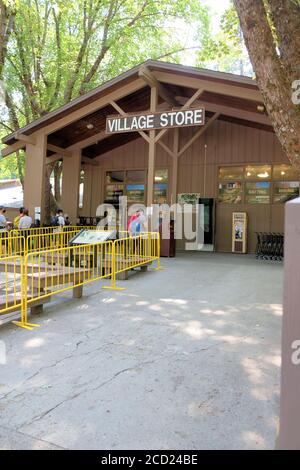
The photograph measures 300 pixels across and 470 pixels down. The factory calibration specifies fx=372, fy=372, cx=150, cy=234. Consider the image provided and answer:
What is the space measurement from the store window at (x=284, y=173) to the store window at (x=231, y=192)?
127 centimetres

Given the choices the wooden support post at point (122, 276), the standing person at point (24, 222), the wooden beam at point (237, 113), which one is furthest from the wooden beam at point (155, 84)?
the wooden support post at point (122, 276)

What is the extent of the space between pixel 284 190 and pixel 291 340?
1153cm

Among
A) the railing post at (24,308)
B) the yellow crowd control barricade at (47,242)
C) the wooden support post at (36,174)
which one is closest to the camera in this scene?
the railing post at (24,308)

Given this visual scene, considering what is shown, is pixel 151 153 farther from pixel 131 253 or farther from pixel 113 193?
pixel 113 193

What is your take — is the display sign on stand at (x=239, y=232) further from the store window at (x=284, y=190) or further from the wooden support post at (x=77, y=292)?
the wooden support post at (x=77, y=292)

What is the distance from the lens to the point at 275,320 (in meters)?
5.11

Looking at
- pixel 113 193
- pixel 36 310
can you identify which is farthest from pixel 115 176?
pixel 36 310

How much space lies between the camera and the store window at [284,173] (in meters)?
12.5

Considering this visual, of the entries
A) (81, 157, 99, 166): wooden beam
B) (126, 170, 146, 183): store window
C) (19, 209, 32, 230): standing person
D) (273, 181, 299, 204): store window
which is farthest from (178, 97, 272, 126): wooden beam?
(19, 209, 32, 230): standing person

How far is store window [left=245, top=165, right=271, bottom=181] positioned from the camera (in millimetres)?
12867

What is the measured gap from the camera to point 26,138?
40.3 feet
